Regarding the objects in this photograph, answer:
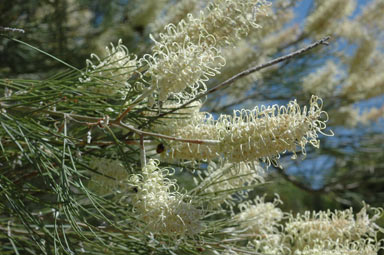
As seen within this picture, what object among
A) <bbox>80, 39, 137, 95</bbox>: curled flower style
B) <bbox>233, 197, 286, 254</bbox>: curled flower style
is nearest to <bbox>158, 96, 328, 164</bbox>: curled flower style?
<bbox>80, 39, 137, 95</bbox>: curled flower style

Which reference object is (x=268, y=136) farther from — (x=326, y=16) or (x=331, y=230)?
(x=326, y=16)

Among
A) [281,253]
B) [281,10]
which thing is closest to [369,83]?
[281,10]

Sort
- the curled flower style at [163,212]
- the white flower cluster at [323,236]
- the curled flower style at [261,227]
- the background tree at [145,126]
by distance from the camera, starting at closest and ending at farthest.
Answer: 1. the curled flower style at [163,212]
2. the background tree at [145,126]
3. the white flower cluster at [323,236]
4. the curled flower style at [261,227]

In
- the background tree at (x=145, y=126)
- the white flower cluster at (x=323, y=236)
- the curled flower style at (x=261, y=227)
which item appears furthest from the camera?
the curled flower style at (x=261, y=227)

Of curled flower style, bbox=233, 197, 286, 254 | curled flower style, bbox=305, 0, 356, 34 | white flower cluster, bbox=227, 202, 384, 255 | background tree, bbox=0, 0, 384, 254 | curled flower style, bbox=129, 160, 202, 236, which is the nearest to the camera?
curled flower style, bbox=129, 160, 202, 236

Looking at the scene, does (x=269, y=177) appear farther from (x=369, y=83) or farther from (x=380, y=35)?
(x=380, y=35)

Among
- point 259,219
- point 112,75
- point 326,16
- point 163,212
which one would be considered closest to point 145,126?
point 112,75

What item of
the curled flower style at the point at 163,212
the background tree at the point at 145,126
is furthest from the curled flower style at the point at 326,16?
the curled flower style at the point at 163,212

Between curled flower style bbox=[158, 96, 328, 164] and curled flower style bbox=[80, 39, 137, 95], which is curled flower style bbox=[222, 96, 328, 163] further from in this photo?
curled flower style bbox=[80, 39, 137, 95]

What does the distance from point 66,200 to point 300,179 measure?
1.61 meters

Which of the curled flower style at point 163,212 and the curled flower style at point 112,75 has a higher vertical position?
the curled flower style at point 112,75

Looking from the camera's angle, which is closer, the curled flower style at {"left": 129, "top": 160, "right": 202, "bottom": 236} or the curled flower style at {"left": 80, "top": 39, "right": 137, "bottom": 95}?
the curled flower style at {"left": 129, "top": 160, "right": 202, "bottom": 236}

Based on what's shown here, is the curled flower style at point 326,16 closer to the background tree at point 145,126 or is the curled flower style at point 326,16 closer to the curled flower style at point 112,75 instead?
the background tree at point 145,126

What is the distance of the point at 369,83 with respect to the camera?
203 centimetres
